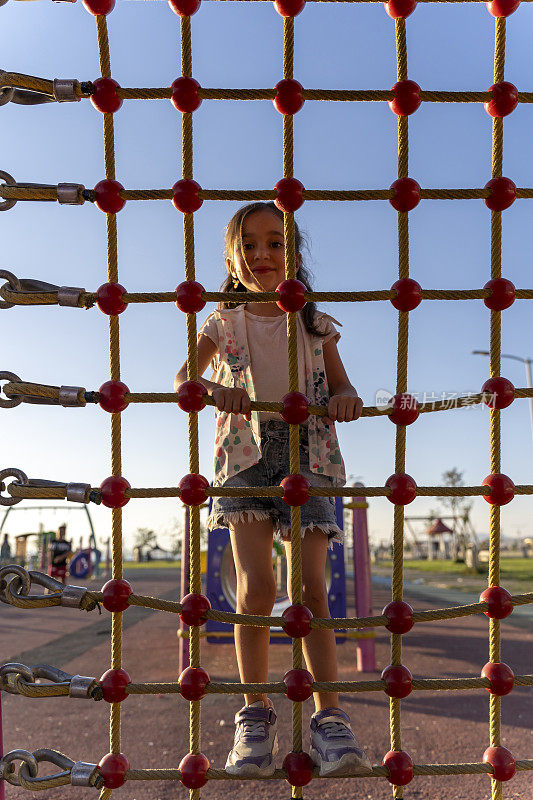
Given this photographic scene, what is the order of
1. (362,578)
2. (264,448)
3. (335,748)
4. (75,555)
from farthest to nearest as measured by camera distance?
(75,555), (362,578), (264,448), (335,748)

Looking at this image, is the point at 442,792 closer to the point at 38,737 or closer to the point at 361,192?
the point at 38,737

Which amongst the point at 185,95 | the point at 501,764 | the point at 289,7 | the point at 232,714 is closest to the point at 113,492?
the point at 185,95

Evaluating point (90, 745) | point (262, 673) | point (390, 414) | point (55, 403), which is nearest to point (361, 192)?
point (390, 414)

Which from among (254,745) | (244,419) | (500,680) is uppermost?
(244,419)

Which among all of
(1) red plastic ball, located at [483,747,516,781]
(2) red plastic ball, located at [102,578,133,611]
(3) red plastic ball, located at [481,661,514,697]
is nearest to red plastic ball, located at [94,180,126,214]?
(2) red plastic ball, located at [102,578,133,611]

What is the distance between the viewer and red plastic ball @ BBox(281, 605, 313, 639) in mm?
1391

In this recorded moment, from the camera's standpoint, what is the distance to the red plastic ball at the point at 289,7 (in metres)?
1.49

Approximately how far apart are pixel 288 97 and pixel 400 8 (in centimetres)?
33

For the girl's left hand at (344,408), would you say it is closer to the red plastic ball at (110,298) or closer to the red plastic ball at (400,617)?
the red plastic ball at (400,617)

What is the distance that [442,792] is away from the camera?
1861 millimetres

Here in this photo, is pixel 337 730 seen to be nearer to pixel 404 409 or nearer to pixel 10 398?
pixel 404 409

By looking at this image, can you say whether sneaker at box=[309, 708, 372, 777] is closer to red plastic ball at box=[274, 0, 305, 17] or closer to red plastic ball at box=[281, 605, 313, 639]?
red plastic ball at box=[281, 605, 313, 639]

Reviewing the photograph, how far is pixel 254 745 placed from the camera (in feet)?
4.50

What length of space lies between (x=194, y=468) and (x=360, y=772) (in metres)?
0.67
